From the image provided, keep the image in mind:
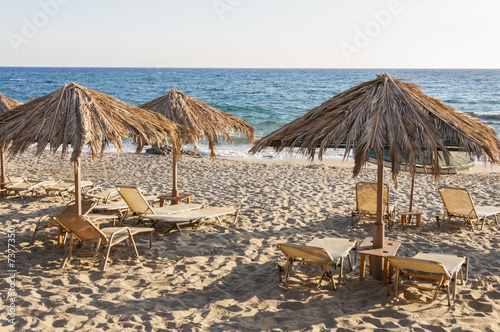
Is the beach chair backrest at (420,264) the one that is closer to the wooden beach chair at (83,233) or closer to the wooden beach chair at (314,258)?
the wooden beach chair at (314,258)

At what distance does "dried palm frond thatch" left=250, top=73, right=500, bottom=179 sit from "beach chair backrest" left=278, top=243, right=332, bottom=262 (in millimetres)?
860

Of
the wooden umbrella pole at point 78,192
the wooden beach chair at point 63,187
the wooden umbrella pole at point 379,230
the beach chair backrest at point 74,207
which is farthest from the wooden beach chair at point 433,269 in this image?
the wooden beach chair at point 63,187

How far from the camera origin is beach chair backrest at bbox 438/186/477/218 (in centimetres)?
681

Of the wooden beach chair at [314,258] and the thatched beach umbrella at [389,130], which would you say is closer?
the thatched beach umbrella at [389,130]

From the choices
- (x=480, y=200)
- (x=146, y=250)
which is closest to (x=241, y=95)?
(x=480, y=200)

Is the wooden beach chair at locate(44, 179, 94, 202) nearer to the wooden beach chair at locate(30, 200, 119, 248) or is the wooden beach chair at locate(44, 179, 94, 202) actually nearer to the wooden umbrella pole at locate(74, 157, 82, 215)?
the wooden beach chair at locate(30, 200, 119, 248)

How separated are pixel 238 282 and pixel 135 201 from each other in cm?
248

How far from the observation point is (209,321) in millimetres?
3865

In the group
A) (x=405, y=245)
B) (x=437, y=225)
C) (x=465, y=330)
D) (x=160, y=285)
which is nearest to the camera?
(x=465, y=330)

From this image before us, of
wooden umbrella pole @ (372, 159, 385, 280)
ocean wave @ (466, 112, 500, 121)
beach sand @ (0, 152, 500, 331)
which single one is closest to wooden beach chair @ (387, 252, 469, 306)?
beach sand @ (0, 152, 500, 331)

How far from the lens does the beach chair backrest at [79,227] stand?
5023 mm

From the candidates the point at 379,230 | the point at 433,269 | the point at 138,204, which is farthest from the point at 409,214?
the point at 138,204

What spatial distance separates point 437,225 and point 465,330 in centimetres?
362

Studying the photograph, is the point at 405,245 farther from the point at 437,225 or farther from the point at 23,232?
the point at 23,232
